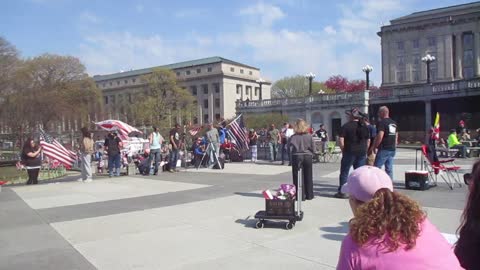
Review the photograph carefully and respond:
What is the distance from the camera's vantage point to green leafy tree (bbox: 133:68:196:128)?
265 feet

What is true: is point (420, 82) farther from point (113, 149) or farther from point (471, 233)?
point (471, 233)

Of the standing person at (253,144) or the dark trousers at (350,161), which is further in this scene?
the standing person at (253,144)

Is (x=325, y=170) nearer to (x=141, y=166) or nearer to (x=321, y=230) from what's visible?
(x=141, y=166)

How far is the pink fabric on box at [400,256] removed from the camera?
2215mm

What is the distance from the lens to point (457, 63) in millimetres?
73188

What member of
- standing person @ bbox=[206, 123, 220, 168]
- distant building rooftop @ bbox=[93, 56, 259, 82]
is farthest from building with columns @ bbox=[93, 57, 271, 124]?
standing person @ bbox=[206, 123, 220, 168]

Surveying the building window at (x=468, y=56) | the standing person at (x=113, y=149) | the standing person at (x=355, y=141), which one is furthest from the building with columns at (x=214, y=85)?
the standing person at (x=355, y=141)

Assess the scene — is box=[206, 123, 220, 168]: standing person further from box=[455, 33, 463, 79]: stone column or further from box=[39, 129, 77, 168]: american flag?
box=[455, 33, 463, 79]: stone column

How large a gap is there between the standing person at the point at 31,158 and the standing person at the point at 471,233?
14929 mm

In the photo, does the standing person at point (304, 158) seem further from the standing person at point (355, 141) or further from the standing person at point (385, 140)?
the standing person at point (385, 140)

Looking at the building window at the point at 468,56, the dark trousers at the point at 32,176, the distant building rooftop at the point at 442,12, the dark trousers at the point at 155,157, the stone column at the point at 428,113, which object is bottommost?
the dark trousers at the point at 32,176

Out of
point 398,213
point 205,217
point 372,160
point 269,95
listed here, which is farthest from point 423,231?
point 269,95

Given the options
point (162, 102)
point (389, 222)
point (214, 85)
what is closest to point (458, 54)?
point (162, 102)

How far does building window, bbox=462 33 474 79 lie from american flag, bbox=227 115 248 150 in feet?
204
